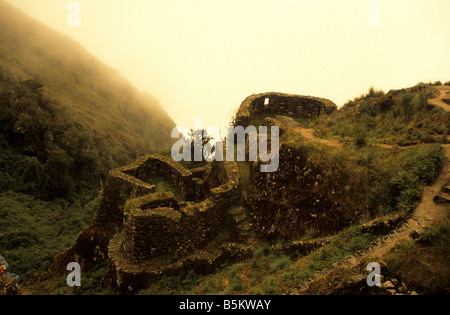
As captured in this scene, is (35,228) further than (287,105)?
Yes

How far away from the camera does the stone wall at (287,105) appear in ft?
51.0

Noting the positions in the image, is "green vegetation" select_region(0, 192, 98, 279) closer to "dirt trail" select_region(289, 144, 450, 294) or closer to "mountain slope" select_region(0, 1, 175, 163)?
"dirt trail" select_region(289, 144, 450, 294)

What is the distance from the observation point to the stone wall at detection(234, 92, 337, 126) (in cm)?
1553

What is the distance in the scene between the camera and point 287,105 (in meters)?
16.2

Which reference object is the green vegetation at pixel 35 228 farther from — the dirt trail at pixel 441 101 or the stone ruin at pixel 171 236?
the dirt trail at pixel 441 101

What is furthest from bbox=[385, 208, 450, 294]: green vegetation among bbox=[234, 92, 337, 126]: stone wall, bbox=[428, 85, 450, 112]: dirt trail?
bbox=[234, 92, 337, 126]: stone wall

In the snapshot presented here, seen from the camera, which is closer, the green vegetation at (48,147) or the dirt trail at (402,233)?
the dirt trail at (402,233)

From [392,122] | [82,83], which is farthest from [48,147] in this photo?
[82,83]

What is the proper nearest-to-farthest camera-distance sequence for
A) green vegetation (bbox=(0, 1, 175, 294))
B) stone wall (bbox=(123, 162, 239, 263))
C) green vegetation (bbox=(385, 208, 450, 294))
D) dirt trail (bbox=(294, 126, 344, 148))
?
green vegetation (bbox=(385, 208, 450, 294)), stone wall (bbox=(123, 162, 239, 263)), dirt trail (bbox=(294, 126, 344, 148)), green vegetation (bbox=(0, 1, 175, 294))

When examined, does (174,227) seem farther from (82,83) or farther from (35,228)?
(82,83)

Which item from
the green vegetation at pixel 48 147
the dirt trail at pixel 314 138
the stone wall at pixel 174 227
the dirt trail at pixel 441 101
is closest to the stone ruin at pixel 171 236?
the stone wall at pixel 174 227
